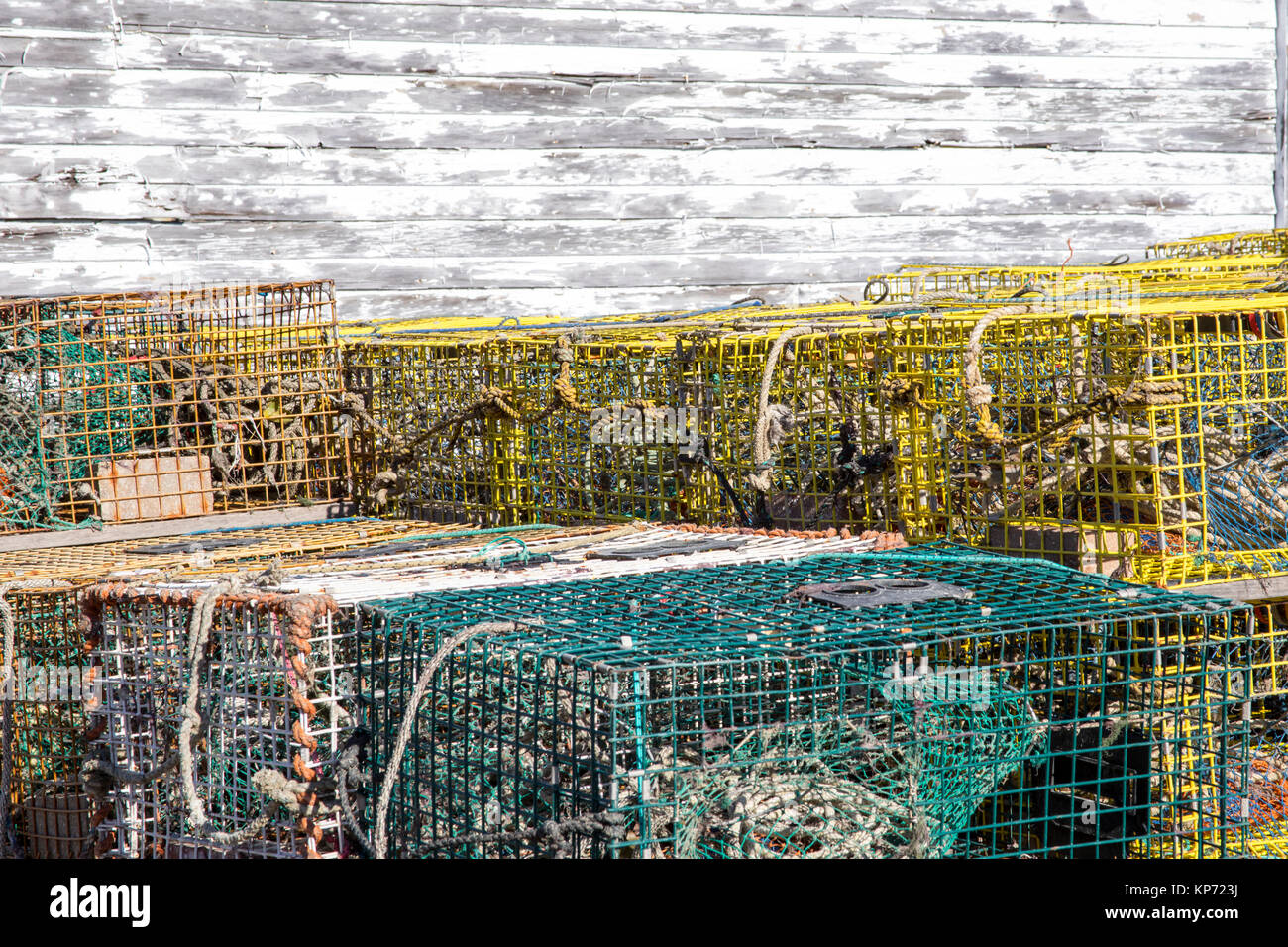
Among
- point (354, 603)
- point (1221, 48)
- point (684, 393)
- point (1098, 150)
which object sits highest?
point (1221, 48)

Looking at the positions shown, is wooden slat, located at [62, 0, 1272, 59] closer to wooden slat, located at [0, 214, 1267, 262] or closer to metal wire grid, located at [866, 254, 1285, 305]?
wooden slat, located at [0, 214, 1267, 262]

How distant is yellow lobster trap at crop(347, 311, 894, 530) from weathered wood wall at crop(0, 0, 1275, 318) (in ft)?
5.00

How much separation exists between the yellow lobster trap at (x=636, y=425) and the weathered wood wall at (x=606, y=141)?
1.52 meters

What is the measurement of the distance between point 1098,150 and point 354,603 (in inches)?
226

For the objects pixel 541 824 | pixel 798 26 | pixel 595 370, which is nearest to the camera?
pixel 541 824

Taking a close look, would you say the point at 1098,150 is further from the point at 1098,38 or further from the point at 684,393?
the point at 684,393

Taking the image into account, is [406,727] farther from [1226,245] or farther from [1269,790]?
[1226,245]

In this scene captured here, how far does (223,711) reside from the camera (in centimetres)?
255

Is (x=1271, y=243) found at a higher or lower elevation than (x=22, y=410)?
higher

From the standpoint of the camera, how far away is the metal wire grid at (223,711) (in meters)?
2.38

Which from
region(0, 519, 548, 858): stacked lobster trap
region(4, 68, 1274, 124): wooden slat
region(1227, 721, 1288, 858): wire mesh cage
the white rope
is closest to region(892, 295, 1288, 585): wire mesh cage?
region(1227, 721, 1288, 858): wire mesh cage

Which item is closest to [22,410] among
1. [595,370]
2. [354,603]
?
[595,370]

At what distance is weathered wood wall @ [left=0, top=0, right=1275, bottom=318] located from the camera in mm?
5676

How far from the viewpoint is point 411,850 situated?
2.34 m
